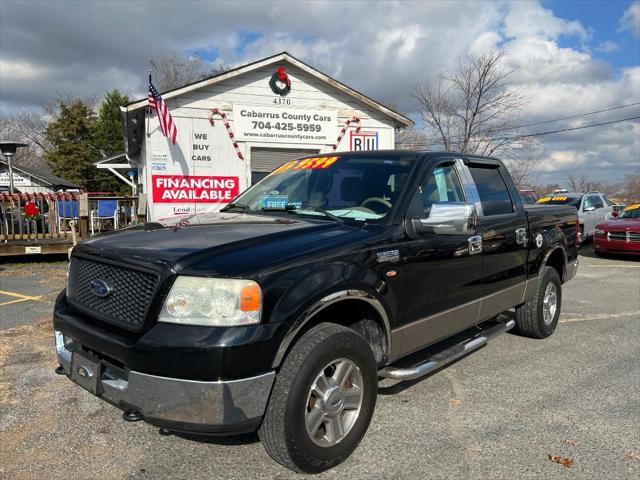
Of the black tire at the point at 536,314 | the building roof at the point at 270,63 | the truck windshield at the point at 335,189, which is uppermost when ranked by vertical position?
the building roof at the point at 270,63

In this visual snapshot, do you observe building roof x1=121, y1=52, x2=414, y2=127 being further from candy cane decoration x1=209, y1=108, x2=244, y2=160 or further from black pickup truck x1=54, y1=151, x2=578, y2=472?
black pickup truck x1=54, y1=151, x2=578, y2=472

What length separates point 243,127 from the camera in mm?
12078

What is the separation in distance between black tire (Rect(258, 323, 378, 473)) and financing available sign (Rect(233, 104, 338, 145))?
393 inches

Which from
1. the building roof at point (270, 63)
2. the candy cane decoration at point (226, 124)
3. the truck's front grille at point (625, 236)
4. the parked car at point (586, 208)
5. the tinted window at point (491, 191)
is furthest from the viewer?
the parked car at point (586, 208)

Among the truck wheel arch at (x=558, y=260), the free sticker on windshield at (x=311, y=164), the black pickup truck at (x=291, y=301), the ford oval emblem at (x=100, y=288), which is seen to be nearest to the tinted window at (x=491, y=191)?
the black pickup truck at (x=291, y=301)

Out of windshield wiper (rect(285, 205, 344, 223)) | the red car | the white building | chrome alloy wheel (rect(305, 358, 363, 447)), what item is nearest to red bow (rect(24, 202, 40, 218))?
the white building

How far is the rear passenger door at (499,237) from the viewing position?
13.8ft

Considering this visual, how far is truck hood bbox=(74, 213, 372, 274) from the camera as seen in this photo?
255 cm

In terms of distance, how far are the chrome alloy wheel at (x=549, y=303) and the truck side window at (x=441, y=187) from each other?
2.03m

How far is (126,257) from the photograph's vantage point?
106 inches

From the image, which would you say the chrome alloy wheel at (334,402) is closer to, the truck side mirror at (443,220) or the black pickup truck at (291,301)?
the black pickup truck at (291,301)

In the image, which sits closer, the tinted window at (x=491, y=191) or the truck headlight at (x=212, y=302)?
the truck headlight at (x=212, y=302)

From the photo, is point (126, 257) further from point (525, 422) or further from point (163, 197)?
point (163, 197)

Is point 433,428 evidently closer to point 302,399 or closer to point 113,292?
point 302,399
